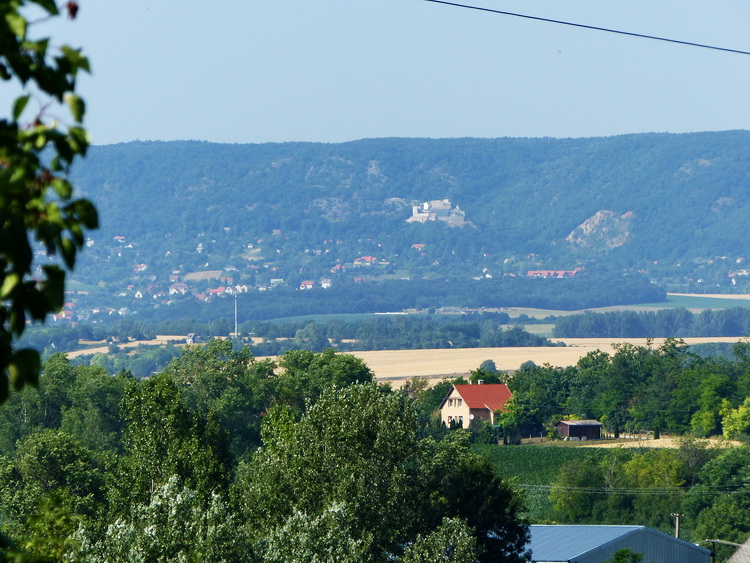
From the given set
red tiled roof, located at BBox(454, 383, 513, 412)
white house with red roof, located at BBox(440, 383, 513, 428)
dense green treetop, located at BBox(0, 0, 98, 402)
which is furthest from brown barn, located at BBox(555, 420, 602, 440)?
dense green treetop, located at BBox(0, 0, 98, 402)

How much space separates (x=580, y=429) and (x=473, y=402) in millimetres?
17615

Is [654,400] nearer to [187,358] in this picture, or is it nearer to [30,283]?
[187,358]

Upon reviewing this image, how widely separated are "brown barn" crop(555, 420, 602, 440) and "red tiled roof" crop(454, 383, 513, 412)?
455 inches

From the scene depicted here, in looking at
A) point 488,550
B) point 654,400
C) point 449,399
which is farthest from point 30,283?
point 449,399

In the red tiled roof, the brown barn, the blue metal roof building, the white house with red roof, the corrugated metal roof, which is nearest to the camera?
the blue metal roof building

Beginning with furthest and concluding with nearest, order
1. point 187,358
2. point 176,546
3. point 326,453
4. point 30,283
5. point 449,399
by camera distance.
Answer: point 449,399, point 187,358, point 326,453, point 176,546, point 30,283

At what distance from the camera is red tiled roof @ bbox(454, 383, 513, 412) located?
13250cm

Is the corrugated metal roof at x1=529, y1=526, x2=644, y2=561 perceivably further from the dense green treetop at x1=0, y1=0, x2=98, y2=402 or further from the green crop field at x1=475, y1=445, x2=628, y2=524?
the dense green treetop at x1=0, y1=0, x2=98, y2=402

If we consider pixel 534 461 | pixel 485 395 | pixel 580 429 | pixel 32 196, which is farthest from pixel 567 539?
pixel 485 395

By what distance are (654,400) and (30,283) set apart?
11805 centimetres

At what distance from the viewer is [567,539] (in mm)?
50188

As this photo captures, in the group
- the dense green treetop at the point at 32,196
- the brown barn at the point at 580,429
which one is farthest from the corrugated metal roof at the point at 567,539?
the brown barn at the point at 580,429

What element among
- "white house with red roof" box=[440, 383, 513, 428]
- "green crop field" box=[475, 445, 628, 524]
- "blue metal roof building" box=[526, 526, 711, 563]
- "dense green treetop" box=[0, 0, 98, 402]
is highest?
"dense green treetop" box=[0, 0, 98, 402]

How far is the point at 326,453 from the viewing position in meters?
37.8
